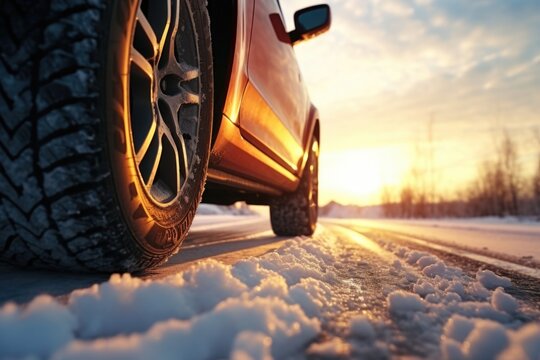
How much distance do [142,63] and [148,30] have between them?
0.43 ft

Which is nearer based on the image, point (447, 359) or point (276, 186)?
point (447, 359)

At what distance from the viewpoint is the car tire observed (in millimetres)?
4148

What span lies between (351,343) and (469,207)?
116ft

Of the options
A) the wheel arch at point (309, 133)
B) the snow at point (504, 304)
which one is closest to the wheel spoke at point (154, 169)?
the snow at point (504, 304)

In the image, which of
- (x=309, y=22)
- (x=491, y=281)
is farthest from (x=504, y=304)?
(x=309, y=22)

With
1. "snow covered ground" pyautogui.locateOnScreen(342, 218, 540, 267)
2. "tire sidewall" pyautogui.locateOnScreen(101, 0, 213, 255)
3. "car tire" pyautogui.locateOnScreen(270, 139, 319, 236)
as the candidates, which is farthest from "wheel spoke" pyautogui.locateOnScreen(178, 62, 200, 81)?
"car tire" pyautogui.locateOnScreen(270, 139, 319, 236)

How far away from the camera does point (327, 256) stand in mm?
2107

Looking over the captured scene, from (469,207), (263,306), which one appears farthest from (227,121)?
(469,207)

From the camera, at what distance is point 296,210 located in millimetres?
4152

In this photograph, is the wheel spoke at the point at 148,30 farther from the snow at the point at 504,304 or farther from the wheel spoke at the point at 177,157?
the snow at the point at 504,304

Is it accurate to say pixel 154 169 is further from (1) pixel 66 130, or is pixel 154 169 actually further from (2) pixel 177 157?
(1) pixel 66 130

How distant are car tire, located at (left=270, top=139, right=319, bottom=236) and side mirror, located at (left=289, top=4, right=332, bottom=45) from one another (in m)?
1.50

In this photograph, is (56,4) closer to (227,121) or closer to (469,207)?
(227,121)

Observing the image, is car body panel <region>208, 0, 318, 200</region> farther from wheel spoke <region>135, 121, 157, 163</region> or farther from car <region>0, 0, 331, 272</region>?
wheel spoke <region>135, 121, 157, 163</region>
